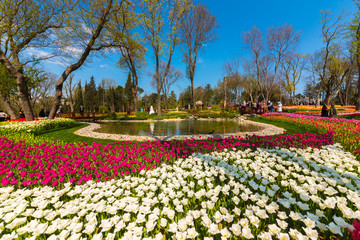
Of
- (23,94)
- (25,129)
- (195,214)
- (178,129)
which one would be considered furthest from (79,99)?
(195,214)

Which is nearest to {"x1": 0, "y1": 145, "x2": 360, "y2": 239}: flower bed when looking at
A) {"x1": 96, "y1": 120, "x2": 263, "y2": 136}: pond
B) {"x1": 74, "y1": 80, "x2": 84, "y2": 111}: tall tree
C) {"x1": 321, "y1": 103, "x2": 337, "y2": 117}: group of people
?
{"x1": 96, "y1": 120, "x2": 263, "y2": 136}: pond

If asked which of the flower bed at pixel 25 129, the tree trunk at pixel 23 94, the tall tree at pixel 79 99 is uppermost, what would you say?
the tall tree at pixel 79 99

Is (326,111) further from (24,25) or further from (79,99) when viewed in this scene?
(79,99)

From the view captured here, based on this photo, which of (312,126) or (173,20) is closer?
(312,126)

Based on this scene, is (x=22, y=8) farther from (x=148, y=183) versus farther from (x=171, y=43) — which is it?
(x=148, y=183)

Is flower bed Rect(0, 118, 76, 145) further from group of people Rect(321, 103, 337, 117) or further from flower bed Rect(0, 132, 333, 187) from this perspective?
group of people Rect(321, 103, 337, 117)

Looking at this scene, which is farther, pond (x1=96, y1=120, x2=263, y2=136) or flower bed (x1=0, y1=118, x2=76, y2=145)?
pond (x1=96, y1=120, x2=263, y2=136)

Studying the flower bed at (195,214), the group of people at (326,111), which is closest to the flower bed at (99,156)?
the flower bed at (195,214)

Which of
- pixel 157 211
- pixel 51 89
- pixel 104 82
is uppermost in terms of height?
pixel 104 82

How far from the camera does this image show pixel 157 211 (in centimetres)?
169

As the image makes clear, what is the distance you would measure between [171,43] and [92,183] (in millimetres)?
19409

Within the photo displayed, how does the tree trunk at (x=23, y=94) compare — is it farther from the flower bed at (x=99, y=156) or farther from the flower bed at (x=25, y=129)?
the flower bed at (x=99, y=156)

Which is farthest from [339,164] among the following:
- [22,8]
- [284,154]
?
[22,8]

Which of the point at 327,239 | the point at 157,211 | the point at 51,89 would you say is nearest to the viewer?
the point at 327,239
